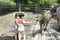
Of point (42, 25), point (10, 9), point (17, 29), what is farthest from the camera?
point (10, 9)

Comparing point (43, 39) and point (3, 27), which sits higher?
point (43, 39)

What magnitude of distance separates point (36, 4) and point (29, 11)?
1126 millimetres

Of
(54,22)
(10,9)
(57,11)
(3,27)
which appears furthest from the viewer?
(10,9)

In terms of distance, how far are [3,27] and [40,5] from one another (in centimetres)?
582

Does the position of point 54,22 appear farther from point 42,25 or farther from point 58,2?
point 58,2

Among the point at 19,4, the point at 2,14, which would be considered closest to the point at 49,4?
the point at 19,4

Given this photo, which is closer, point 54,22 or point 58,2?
point 54,22

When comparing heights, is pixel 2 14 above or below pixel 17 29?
below

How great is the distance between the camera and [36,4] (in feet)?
58.9

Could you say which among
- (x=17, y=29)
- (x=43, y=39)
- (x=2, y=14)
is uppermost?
(x=17, y=29)

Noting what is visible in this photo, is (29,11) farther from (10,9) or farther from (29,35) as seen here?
(29,35)

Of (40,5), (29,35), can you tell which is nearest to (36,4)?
(40,5)

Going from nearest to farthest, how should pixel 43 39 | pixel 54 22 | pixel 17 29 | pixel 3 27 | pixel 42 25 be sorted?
pixel 17 29 → pixel 43 39 → pixel 42 25 → pixel 54 22 → pixel 3 27

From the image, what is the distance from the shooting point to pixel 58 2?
18.7 metres
